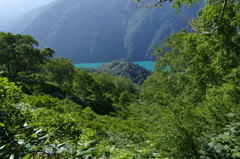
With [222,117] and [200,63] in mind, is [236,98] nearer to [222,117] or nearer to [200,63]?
[222,117]

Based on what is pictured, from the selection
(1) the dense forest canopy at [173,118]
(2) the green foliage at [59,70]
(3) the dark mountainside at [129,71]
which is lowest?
(1) the dense forest canopy at [173,118]

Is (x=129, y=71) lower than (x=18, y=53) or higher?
higher

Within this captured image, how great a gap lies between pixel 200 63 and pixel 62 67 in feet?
102

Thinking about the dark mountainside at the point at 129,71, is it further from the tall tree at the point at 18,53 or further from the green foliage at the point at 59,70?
the tall tree at the point at 18,53

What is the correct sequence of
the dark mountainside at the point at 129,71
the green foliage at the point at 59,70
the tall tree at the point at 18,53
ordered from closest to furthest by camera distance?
1. the tall tree at the point at 18,53
2. the green foliage at the point at 59,70
3. the dark mountainside at the point at 129,71

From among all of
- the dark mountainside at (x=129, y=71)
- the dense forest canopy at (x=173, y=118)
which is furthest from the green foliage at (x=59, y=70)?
the dark mountainside at (x=129, y=71)

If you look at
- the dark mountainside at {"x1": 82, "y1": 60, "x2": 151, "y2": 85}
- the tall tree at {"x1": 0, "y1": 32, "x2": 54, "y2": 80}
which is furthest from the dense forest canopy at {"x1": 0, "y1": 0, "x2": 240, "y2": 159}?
the dark mountainside at {"x1": 82, "y1": 60, "x2": 151, "y2": 85}

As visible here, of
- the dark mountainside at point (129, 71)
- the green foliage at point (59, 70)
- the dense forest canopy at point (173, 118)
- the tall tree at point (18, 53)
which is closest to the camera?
the dense forest canopy at point (173, 118)

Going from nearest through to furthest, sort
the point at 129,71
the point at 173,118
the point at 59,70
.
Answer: the point at 173,118 < the point at 59,70 < the point at 129,71

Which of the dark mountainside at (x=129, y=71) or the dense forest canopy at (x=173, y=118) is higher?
the dark mountainside at (x=129, y=71)

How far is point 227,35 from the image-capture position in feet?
27.6

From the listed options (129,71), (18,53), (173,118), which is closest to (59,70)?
(18,53)

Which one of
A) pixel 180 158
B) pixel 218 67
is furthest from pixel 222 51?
pixel 180 158

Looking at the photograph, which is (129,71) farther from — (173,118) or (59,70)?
(173,118)
